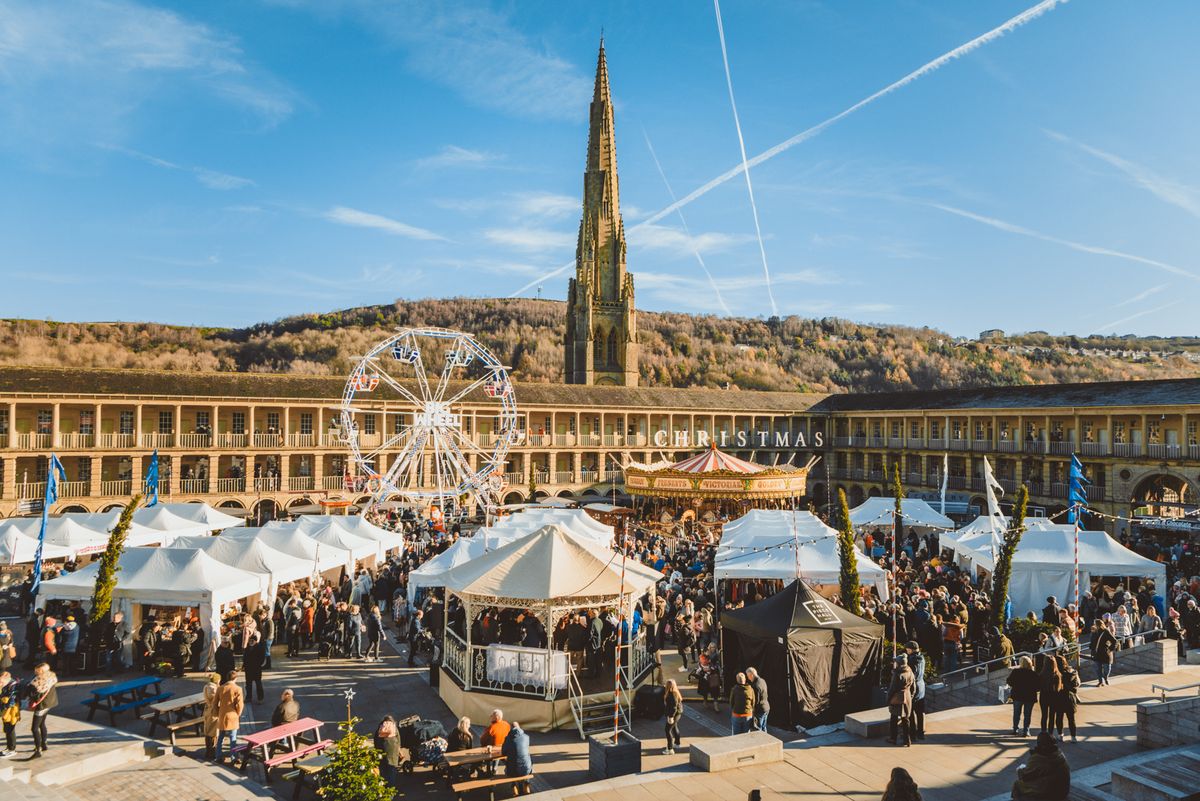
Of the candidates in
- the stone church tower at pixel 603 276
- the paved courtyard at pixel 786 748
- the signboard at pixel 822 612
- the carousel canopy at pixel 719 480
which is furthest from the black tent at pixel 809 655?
the stone church tower at pixel 603 276

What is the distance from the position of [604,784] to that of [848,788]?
263 cm

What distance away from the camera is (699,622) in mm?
15141

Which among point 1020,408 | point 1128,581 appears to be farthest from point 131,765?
point 1020,408

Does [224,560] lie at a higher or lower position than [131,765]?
higher

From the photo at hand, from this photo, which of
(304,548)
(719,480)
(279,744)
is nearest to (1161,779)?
(279,744)

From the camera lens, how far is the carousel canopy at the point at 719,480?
3147 cm

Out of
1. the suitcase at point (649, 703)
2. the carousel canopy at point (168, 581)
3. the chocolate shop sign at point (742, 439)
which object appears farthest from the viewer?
the chocolate shop sign at point (742, 439)

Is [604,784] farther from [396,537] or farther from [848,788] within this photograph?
[396,537]

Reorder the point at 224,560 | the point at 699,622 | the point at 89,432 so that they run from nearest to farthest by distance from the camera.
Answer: the point at 699,622
the point at 224,560
the point at 89,432

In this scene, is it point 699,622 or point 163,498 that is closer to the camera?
point 699,622

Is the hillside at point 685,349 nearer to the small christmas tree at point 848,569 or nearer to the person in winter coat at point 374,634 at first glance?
the person in winter coat at point 374,634

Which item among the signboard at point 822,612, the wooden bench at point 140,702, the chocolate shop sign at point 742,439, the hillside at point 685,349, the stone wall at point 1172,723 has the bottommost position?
the wooden bench at point 140,702

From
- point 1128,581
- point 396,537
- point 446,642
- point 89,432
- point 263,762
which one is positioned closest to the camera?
point 263,762

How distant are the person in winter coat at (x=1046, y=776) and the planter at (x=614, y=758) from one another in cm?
391
